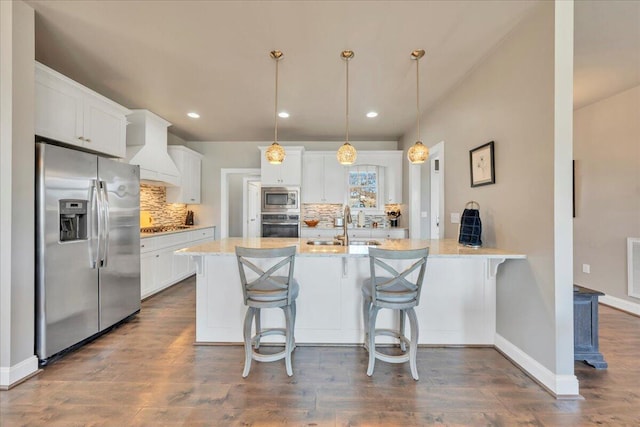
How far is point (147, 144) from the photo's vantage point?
3.90 meters

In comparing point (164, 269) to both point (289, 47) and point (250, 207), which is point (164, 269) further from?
point (289, 47)

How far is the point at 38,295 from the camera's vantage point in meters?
2.12

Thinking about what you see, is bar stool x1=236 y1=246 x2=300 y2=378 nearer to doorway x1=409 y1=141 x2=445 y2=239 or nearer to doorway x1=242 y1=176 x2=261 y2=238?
doorway x1=409 y1=141 x2=445 y2=239

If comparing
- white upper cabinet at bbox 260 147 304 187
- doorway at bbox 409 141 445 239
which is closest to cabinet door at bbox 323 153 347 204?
white upper cabinet at bbox 260 147 304 187

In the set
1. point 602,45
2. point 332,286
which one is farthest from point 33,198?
point 602,45

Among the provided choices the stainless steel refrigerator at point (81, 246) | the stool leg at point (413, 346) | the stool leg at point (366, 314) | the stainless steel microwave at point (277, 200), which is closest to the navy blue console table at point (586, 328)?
the stool leg at point (413, 346)

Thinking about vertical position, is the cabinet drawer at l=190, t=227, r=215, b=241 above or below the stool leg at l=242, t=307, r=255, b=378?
above

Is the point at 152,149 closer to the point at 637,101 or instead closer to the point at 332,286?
the point at 332,286

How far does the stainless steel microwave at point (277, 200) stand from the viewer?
16.6ft

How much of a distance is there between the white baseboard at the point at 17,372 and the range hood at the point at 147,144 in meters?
2.47

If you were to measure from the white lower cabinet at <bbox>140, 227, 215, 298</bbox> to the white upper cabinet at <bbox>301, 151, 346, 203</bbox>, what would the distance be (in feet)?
7.21

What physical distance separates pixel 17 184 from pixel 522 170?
12.1 ft

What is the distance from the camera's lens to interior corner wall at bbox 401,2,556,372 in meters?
1.91

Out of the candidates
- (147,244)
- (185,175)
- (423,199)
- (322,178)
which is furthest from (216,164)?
(423,199)
